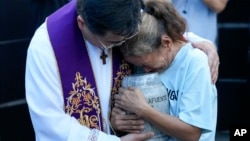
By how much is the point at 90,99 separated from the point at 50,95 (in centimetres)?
20

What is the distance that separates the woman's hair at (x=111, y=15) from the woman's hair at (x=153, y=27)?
17 cm

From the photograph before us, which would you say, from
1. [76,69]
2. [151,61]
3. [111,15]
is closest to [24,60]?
[76,69]

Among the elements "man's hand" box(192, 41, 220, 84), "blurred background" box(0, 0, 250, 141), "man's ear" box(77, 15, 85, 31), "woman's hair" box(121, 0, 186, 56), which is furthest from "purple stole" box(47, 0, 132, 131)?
"blurred background" box(0, 0, 250, 141)

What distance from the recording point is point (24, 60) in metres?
4.50

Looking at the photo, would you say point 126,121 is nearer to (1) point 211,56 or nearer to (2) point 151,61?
(2) point 151,61

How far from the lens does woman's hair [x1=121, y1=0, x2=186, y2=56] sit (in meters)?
2.55

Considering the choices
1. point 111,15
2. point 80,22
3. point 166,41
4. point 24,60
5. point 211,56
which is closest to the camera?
point 111,15

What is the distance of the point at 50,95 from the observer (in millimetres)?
2570

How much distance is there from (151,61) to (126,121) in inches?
11.7

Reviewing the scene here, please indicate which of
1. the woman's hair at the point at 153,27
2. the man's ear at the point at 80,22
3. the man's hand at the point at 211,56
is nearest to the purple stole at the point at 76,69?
the man's ear at the point at 80,22

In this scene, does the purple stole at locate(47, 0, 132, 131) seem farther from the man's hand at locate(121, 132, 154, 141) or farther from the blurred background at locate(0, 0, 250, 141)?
the blurred background at locate(0, 0, 250, 141)

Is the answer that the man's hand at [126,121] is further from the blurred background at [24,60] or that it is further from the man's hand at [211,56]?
the blurred background at [24,60]

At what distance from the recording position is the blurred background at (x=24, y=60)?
14.4ft

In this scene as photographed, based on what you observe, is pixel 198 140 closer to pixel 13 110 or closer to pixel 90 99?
pixel 90 99
